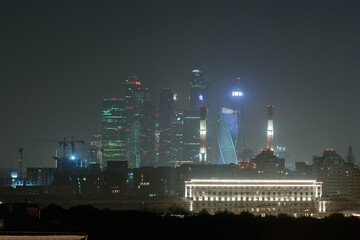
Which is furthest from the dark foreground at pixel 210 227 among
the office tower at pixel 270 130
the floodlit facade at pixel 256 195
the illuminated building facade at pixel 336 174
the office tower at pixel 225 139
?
the office tower at pixel 225 139

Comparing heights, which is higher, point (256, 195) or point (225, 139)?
point (225, 139)

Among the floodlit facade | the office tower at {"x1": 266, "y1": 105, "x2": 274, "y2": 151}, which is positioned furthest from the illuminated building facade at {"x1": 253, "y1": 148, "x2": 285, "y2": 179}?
the office tower at {"x1": 266, "y1": 105, "x2": 274, "y2": 151}

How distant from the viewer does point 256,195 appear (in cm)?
11794

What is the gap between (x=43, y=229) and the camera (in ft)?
78.2

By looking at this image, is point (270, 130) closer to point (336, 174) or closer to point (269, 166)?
point (336, 174)

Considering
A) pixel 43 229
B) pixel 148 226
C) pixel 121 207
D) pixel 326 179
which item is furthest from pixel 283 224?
pixel 326 179

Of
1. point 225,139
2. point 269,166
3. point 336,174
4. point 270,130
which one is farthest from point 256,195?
point 225,139

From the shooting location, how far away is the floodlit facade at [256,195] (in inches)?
4545

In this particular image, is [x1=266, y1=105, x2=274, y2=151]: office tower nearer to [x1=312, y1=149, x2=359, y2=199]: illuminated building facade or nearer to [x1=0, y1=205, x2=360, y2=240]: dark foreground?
[x1=312, y1=149, x2=359, y2=199]: illuminated building facade

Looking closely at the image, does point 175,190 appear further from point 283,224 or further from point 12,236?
point 12,236

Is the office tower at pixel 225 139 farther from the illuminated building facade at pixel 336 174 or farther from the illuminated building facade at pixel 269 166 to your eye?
the illuminated building facade at pixel 336 174

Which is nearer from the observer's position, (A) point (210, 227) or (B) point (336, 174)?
(A) point (210, 227)

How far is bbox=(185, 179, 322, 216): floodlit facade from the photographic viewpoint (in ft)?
379

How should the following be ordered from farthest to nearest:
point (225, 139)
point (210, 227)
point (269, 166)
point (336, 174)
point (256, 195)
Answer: point (225, 139), point (336, 174), point (269, 166), point (256, 195), point (210, 227)
